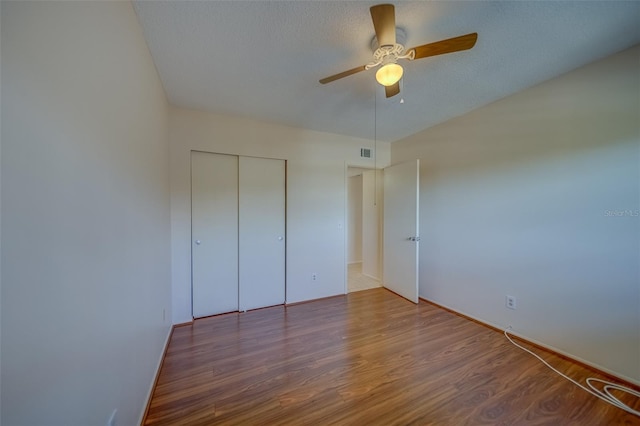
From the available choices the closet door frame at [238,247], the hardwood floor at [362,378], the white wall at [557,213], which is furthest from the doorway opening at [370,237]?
the hardwood floor at [362,378]

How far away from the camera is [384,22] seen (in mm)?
1193

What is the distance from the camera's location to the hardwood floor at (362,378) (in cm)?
138

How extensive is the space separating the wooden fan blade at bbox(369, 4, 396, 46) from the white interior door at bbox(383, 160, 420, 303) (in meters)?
1.90

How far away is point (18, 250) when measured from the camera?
0.53m

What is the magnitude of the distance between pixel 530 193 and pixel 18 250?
123 inches

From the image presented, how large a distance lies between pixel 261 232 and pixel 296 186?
774 mm

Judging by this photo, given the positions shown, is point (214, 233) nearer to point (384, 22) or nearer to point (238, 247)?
point (238, 247)

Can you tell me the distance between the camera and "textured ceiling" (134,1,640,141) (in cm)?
129

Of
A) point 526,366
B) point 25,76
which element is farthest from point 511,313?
point 25,76

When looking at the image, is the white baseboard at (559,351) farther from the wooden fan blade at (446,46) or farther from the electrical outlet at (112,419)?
the electrical outlet at (112,419)

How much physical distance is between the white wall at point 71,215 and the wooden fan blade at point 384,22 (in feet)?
4.00

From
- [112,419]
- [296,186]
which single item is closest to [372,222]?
[296,186]

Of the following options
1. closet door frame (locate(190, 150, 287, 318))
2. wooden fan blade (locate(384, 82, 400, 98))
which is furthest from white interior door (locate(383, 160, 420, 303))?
closet door frame (locate(190, 150, 287, 318))

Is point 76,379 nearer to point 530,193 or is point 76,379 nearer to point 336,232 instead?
point 336,232
